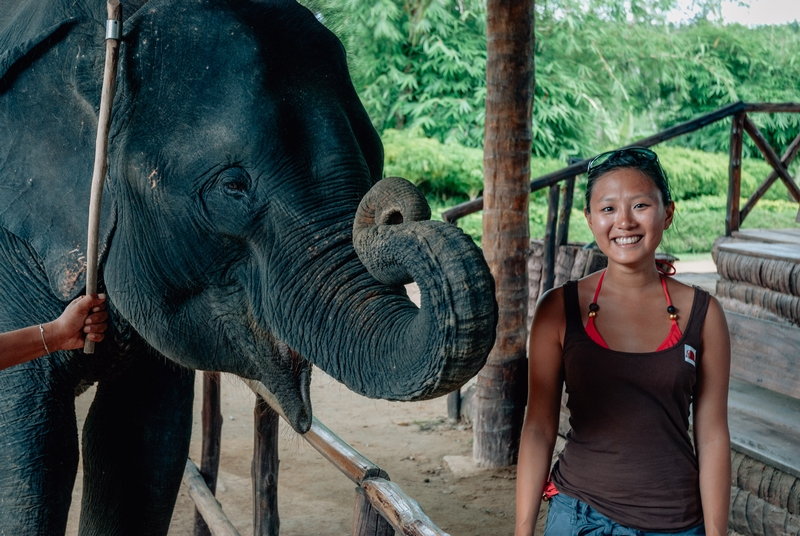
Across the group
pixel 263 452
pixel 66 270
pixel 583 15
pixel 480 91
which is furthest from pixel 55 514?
pixel 583 15

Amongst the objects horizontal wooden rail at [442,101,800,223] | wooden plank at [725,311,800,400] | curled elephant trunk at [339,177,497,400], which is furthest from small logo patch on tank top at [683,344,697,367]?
horizontal wooden rail at [442,101,800,223]

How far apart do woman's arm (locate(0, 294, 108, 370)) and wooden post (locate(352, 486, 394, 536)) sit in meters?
1.24

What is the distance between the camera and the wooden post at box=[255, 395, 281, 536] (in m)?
3.80

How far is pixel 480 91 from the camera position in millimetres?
15578

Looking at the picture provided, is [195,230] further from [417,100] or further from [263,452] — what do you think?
[417,100]

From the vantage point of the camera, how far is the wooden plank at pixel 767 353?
11.5 feet

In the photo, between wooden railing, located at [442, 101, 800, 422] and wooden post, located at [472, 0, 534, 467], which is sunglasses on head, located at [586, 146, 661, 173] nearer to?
wooden post, located at [472, 0, 534, 467]

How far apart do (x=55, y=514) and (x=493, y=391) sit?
10.8 ft

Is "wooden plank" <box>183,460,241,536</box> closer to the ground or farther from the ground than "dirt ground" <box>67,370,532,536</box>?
farther from the ground

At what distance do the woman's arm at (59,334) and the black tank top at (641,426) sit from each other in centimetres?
110

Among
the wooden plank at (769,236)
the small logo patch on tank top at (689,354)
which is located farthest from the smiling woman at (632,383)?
the wooden plank at (769,236)

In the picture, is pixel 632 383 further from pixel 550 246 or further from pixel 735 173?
pixel 735 173

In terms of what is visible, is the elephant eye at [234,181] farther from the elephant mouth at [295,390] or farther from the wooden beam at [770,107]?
the wooden beam at [770,107]

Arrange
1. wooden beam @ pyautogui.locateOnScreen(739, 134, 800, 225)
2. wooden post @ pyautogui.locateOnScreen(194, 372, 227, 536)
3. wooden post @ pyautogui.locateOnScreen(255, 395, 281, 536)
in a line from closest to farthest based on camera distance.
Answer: wooden post @ pyautogui.locateOnScreen(255, 395, 281, 536) < wooden post @ pyautogui.locateOnScreen(194, 372, 227, 536) < wooden beam @ pyautogui.locateOnScreen(739, 134, 800, 225)
